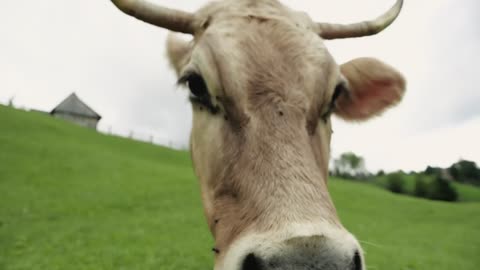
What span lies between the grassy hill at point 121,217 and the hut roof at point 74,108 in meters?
31.5

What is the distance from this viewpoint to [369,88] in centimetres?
398

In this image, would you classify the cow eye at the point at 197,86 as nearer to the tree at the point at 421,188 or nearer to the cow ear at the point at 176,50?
the cow ear at the point at 176,50

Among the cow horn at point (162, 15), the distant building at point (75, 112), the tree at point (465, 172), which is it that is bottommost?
the distant building at point (75, 112)

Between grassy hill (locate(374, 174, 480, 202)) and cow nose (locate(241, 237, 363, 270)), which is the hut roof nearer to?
grassy hill (locate(374, 174, 480, 202))

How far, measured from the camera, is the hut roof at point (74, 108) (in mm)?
64375

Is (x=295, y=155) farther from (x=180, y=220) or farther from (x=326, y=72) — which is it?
(x=180, y=220)

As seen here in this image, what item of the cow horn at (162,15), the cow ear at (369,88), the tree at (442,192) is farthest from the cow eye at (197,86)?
the tree at (442,192)

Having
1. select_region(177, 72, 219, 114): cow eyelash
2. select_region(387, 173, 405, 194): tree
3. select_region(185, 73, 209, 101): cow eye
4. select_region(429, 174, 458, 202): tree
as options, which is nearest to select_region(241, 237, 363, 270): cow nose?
select_region(177, 72, 219, 114): cow eyelash

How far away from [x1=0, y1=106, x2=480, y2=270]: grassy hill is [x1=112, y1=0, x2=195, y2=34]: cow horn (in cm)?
216

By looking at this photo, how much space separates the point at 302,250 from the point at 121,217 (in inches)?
593

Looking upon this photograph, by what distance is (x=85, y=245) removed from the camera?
1115cm

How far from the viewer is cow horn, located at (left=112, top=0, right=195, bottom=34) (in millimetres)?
3258

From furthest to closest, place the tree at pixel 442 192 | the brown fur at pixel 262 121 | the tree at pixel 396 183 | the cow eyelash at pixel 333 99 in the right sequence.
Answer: the tree at pixel 396 183, the tree at pixel 442 192, the cow eyelash at pixel 333 99, the brown fur at pixel 262 121

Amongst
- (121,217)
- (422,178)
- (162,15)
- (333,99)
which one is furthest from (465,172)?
(162,15)
